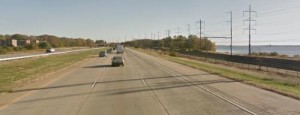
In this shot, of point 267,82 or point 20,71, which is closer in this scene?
point 267,82

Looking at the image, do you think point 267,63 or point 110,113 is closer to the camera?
point 110,113

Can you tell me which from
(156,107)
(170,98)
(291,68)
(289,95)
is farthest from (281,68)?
(156,107)

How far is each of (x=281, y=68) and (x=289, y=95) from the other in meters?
25.5

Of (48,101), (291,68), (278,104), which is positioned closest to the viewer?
(278,104)

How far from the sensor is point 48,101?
14.5 meters

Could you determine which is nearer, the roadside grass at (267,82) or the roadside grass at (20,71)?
the roadside grass at (267,82)

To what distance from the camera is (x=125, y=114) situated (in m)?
11.0

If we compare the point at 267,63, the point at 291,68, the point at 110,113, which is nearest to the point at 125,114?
the point at 110,113

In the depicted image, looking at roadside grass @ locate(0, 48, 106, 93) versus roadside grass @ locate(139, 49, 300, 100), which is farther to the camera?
roadside grass @ locate(0, 48, 106, 93)

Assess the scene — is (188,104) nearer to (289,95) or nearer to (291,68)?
(289,95)

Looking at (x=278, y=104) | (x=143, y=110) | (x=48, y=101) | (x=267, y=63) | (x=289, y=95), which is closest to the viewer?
(x=143, y=110)

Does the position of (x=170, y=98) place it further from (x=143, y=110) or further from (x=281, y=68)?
(x=281, y=68)

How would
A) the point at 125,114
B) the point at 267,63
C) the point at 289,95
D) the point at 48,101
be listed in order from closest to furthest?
the point at 125,114 < the point at 48,101 < the point at 289,95 < the point at 267,63

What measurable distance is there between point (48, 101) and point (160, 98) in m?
4.50
